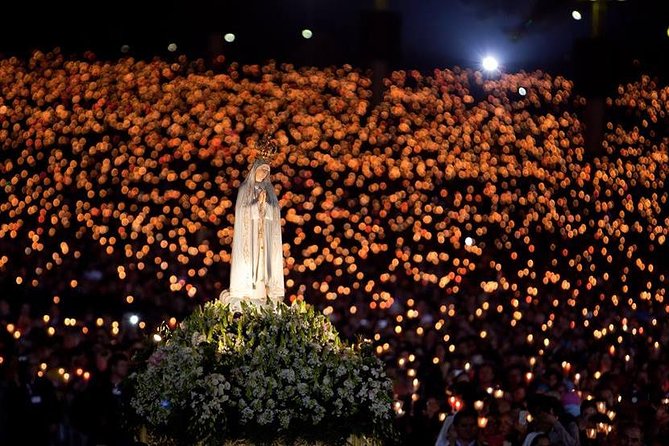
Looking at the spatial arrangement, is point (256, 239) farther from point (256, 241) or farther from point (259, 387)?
point (259, 387)

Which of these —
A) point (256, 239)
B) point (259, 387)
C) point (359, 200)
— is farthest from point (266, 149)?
point (359, 200)

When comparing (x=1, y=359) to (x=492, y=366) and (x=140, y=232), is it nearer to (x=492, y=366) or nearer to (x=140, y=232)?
(x=492, y=366)

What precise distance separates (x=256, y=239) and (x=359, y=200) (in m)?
16.5

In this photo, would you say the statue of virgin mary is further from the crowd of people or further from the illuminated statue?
the crowd of people

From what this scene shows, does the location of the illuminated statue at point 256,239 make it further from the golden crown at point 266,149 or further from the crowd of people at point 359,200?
the crowd of people at point 359,200

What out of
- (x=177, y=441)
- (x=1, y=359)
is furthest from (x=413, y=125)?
(x=177, y=441)

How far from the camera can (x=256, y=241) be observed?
17.7 metres

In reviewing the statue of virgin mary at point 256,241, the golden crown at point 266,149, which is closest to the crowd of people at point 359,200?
the statue of virgin mary at point 256,241

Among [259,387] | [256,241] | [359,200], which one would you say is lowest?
[259,387]

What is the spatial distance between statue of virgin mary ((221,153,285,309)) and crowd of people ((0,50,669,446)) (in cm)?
648

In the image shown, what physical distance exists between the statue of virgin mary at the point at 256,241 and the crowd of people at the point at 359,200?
21.3 feet

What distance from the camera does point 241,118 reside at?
31.7 metres

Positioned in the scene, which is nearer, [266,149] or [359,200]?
[266,149]

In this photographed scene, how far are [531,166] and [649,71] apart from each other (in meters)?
3.04
